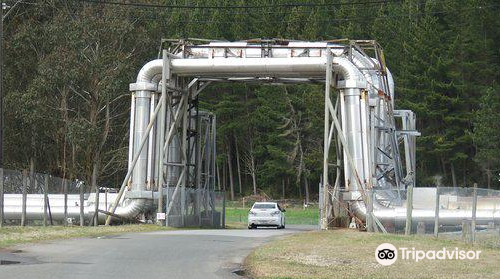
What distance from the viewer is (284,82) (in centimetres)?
4231

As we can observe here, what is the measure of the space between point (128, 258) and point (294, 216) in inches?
2060

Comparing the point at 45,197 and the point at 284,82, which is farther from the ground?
the point at 284,82

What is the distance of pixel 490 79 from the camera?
75.4 m

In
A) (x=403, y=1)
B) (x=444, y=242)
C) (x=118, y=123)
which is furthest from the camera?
(x=403, y=1)

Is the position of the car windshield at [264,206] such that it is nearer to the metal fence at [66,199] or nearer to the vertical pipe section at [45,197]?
the metal fence at [66,199]

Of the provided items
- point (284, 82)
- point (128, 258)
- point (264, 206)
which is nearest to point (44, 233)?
point (128, 258)

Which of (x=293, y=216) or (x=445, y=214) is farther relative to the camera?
(x=293, y=216)

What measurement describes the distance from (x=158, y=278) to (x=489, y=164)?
58.2 m

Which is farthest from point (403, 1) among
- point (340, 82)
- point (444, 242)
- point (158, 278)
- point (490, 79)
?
point (158, 278)

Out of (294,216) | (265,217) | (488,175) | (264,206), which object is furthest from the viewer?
(488,175)

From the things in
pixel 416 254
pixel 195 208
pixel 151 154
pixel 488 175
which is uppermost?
pixel 488 175

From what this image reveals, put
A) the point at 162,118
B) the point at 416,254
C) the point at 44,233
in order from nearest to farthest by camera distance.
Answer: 1. the point at 416,254
2. the point at 44,233
3. the point at 162,118

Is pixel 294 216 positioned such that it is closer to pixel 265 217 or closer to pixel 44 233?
pixel 265 217

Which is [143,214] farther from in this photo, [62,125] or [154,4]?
[154,4]
